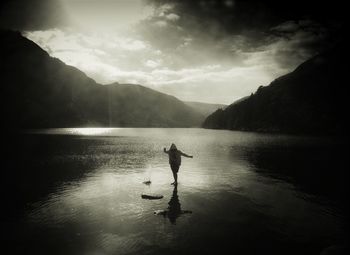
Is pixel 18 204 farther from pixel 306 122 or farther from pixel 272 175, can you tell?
pixel 306 122

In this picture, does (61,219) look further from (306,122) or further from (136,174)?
(306,122)

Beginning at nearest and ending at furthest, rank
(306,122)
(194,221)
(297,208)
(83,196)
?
1. (194,221)
2. (297,208)
3. (83,196)
4. (306,122)

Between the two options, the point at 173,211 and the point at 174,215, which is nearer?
the point at 174,215

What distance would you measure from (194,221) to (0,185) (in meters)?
20.8

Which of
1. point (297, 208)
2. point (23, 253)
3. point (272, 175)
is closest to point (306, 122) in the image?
point (272, 175)

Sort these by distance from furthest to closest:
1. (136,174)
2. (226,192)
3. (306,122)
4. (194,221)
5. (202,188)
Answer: (306,122), (136,174), (202,188), (226,192), (194,221)

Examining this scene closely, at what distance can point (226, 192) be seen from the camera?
21078mm

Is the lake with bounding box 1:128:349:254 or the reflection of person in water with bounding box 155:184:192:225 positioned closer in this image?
the lake with bounding box 1:128:349:254

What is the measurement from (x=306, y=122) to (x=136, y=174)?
203962 millimetres

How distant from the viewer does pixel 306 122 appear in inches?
7805

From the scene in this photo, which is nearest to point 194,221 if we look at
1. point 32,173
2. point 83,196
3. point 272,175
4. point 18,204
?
point 83,196

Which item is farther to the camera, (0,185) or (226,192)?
(0,185)

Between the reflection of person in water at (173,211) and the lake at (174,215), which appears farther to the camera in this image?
the reflection of person in water at (173,211)

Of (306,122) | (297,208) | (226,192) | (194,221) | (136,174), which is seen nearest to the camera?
(194,221)
